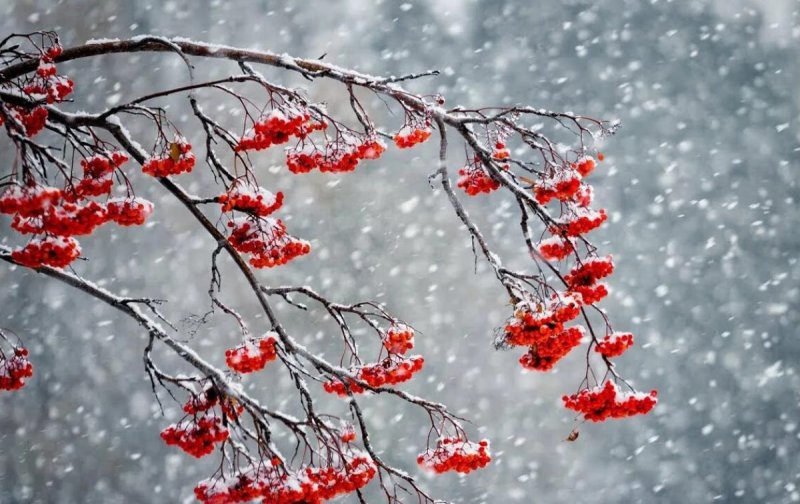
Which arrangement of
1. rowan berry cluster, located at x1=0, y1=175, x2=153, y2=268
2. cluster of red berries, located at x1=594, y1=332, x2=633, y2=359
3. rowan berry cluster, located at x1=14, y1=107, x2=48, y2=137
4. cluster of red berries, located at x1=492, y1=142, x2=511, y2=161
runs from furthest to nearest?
cluster of red berries, located at x1=492, y1=142, x2=511, y2=161, cluster of red berries, located at x1=594, y1=332, x2=633, y2=359, rowan berry cluster, located at x1=14, y1=107, x2=48, y2=137, rowan berry cluster, located at x1=0, y1=175, x2=153, y2=268

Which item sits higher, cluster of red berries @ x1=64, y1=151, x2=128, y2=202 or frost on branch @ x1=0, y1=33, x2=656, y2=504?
cluster of red berries @ x1=64, y1=151, x2=128, y2=202

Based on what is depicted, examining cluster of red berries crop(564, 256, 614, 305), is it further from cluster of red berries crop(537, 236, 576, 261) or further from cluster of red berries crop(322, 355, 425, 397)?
cluster of red berries crop(322, 355, 425, 397)

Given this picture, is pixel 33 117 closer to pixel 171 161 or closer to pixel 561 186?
pixel 171 161

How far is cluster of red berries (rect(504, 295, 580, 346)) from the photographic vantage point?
2631 mm

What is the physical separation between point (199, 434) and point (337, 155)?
105 centimetres

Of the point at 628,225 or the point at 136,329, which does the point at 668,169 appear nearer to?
the point at 628,225

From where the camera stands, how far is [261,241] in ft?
8.97

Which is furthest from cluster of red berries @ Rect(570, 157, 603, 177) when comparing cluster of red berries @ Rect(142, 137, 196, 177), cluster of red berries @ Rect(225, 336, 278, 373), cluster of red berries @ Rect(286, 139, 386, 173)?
cluster of red berries @ Rect(142, 137, 196, 177)

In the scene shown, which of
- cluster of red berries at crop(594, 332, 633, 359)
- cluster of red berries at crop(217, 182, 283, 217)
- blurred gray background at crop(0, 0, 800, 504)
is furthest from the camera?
blurred gray background at crop(0, 0, 800, 504)

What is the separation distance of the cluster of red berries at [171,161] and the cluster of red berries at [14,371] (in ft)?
3.28

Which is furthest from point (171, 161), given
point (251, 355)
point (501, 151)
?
point (501, 151)

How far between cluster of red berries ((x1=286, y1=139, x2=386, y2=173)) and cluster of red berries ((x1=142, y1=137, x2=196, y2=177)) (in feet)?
1.21

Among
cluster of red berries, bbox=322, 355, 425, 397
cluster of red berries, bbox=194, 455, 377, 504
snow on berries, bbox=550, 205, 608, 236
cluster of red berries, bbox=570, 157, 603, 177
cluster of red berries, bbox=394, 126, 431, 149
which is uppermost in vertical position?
cluster of red berries, bbox=394, 126, 431, 149

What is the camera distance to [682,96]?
2256 centimetres
